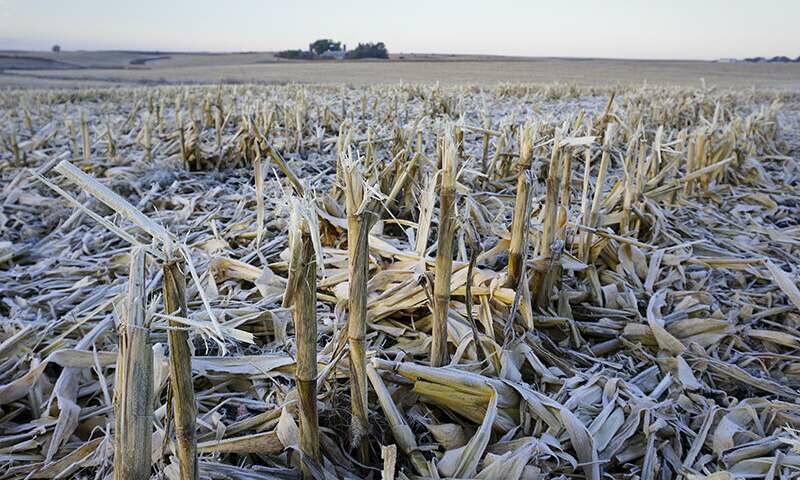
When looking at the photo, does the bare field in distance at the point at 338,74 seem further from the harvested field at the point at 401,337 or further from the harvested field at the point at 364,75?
the harvested field at the point at 401,337

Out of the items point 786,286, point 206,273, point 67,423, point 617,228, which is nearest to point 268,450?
point 67,423

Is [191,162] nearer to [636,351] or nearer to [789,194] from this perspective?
[636,351]

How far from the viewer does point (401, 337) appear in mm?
1770

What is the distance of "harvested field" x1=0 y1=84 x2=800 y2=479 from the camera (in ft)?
3.60

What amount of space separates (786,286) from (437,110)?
480cm

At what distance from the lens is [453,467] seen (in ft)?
4.11

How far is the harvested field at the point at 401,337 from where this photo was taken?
110 cm

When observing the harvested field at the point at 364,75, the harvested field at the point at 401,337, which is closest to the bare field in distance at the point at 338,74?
the harvested field at the point at 364,75

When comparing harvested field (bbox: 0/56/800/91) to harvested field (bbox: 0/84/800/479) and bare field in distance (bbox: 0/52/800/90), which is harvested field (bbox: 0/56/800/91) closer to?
bare field in distance (bbox: 0/52/800/90)

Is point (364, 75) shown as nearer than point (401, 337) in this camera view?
No

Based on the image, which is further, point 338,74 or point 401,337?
point 338,74

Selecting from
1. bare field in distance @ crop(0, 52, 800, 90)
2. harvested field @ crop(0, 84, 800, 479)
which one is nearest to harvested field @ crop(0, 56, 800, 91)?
bare field in distance @ crop(0, 52, 800, 90)

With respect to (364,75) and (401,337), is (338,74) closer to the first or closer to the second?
(364,75)

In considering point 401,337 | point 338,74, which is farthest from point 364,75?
point 401,337
